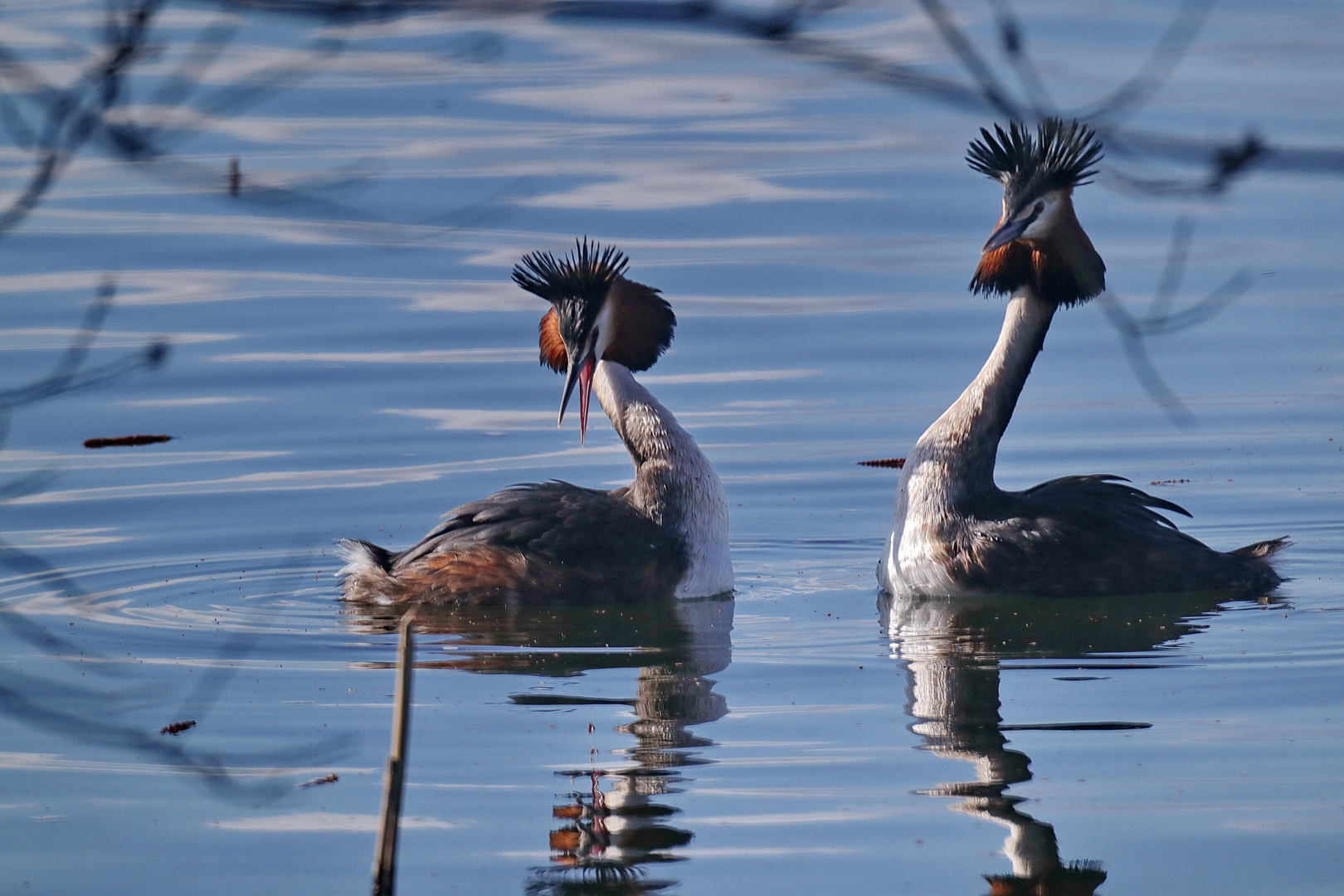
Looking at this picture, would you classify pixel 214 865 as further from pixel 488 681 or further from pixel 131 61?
→ pixel 131 61

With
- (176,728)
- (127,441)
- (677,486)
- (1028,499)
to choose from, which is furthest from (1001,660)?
(127,441)

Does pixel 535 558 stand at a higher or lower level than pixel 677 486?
lower

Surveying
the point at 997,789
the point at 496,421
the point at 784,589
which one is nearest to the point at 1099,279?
the point at 784,589

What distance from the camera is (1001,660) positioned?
26.5ft

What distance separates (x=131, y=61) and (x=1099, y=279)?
7053 millimetres

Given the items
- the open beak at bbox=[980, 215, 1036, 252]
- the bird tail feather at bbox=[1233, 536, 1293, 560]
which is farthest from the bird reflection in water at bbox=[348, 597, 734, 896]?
the bird tail feather at bbox=[1233, 536, 1293, 560]

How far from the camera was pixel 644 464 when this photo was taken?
32.2 ft

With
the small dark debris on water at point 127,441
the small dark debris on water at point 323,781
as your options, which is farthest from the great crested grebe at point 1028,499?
the small dark debris on water at point 127,441

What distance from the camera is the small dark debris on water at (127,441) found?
12883mm

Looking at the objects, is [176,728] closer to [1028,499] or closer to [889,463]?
[1028,499]

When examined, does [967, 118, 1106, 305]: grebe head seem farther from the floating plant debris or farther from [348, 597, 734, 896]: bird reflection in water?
the floating plant debris

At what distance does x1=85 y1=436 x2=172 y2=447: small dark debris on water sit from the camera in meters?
12.9

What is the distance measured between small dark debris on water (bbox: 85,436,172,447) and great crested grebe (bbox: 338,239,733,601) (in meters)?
3.80

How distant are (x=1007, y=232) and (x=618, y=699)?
335cm
